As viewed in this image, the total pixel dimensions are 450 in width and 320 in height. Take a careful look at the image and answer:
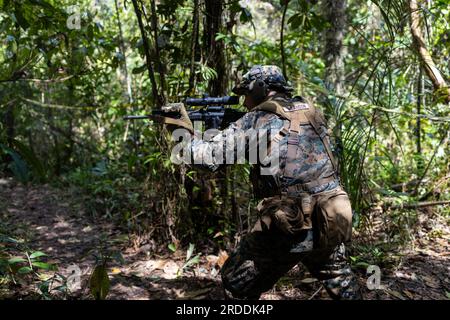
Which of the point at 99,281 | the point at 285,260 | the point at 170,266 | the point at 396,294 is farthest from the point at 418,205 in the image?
the point at 99,281

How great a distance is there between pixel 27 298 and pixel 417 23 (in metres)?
4.29

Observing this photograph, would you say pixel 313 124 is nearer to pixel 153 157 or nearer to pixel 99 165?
pixel 153 157

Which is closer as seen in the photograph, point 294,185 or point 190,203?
point 294,185

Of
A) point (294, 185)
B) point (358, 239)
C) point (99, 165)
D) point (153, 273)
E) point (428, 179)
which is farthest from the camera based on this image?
point (99, 165)

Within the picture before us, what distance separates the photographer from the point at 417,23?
169 inches

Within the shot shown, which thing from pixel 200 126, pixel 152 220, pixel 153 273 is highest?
pixel 200 126

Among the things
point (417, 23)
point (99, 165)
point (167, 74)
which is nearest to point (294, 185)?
point (167, 74)

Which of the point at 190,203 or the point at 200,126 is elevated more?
the point at 200,126

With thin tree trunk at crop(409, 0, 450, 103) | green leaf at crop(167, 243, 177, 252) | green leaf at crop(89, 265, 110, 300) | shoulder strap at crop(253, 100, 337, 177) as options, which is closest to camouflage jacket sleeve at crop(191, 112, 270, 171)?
shoulder strap at crop(253, 100, 337, 177)

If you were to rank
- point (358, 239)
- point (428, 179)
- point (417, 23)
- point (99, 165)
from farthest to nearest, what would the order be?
point (99, 165) < point (428, 179) < point (417, 23) < point (358, 239)

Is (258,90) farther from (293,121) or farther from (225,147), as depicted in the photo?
(225,147)

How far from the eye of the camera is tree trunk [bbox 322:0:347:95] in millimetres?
5652

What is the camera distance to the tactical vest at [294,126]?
2570 millimetres

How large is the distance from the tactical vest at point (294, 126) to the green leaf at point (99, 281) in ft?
3.83
